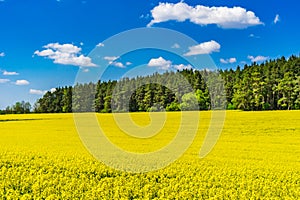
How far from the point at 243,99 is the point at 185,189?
2898 inches

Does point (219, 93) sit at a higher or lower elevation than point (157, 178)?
higher

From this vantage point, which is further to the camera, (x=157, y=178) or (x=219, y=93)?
(x=219, y=93)

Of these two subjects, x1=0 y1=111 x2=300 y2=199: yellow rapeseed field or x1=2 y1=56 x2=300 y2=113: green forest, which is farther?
x1=2 y1=56 x2=300 y2=113: green forest

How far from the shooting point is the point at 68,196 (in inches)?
448

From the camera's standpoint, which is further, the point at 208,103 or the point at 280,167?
the point at 208,103

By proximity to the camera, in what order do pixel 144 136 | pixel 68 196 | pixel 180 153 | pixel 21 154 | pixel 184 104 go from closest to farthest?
pixel 68 196
pixel 21 154
pixel 180 153
pixel 144 136
pixel 184 104

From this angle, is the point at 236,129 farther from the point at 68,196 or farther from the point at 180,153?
the point at 68,196

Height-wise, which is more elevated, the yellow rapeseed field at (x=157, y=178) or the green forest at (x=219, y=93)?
the green forest at (x=219, y=93)

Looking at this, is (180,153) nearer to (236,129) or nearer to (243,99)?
(236,129)

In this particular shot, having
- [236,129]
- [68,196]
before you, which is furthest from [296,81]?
[68,196]

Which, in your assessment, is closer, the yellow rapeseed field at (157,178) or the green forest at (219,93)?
the yellow rapeseed field at (157,178)

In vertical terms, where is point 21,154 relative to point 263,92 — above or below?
below

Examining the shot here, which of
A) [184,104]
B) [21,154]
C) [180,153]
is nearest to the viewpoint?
[21,154]

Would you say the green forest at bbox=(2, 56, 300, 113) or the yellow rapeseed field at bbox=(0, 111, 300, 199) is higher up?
the green forest at bbox=(2, 56, 300, 113)
